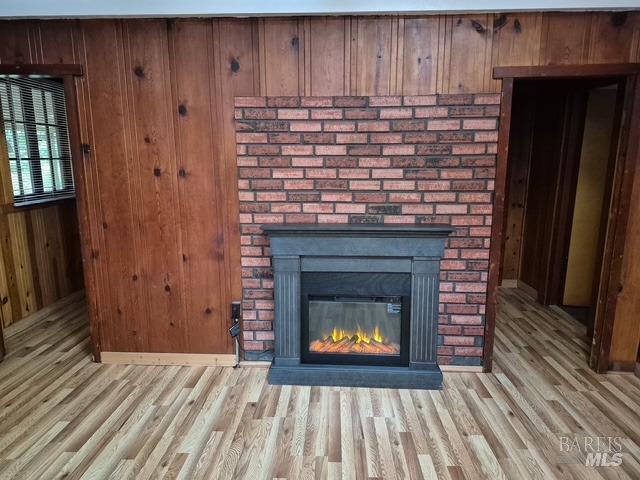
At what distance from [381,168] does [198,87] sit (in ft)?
3.97

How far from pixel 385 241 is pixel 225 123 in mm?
1205

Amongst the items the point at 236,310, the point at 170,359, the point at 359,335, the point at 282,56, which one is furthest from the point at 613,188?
the point at 170,359

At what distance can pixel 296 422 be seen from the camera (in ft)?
7.07

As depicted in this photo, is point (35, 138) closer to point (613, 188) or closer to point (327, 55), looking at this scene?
point (327, 55)

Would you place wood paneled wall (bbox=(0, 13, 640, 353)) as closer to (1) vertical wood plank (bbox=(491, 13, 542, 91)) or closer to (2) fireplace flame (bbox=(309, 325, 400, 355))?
(1) vertical wood plank (bbox=(491, 13, 542, 91))

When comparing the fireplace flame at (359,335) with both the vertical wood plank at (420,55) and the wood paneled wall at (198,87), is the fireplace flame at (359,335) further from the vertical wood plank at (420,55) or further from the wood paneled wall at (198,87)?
the vertical wood plank at (420,55)

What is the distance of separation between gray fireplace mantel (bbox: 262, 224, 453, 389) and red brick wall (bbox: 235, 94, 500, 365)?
19 cm

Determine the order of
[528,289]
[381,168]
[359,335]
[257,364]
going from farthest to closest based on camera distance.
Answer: [528,289], [257,364], [359,335], [381,168]

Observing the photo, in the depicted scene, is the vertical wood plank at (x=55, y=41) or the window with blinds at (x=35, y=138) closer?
the vertical wood plank at (x=55, y=41)

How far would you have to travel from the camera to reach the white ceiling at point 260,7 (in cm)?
215

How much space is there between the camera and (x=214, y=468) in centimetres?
183

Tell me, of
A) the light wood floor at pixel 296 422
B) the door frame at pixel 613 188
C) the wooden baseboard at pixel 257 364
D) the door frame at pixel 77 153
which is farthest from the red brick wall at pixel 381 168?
the door frame at pixel 77 153

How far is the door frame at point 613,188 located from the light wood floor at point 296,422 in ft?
0.99

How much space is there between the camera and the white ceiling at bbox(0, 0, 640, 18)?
2146 mm
